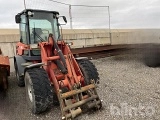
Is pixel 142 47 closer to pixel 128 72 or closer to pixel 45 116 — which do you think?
pixel 128 72

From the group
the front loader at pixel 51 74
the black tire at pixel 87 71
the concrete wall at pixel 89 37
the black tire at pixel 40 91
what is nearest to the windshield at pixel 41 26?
the front loader at pixel 51 74

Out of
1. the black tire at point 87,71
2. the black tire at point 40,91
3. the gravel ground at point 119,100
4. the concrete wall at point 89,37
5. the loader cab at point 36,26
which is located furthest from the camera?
the concrete wall at point 89,37

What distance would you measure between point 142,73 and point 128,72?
55cm

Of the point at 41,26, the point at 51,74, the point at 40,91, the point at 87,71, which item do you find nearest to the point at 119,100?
the point at 87,71

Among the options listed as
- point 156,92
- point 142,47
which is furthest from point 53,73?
point 142,47

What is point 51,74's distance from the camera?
4.86m

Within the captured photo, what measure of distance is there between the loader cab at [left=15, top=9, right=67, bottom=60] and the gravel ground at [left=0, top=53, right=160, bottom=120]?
54.8 inches

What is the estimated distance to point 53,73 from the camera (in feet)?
15.9

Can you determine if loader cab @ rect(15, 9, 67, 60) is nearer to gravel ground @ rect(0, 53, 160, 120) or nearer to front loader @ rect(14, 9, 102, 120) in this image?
front loader @ rect(14, 9, 102, 120)

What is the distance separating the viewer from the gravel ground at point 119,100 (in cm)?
432

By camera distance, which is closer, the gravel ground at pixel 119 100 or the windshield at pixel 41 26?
the gravel ground at pixel 119 100

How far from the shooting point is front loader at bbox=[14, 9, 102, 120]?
4398mm

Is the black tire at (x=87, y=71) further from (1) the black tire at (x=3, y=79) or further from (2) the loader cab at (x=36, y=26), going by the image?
(1) the black tire at (x=3, y=79)

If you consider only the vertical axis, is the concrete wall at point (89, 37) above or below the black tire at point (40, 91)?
above
